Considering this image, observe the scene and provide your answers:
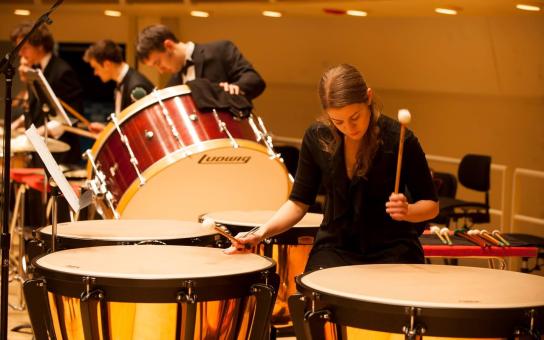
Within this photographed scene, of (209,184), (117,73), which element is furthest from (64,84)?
(209,184)

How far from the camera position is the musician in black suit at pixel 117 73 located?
20.0 ft

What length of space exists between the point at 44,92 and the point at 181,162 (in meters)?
1.07

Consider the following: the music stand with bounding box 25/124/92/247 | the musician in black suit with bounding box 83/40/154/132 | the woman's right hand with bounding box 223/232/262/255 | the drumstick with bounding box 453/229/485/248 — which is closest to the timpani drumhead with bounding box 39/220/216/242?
the music stand with bounding box 25/124/92/247

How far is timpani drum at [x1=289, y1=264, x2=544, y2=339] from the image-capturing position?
8.23 feet

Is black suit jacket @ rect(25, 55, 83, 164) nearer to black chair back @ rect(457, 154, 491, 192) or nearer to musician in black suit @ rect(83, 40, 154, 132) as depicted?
musician in black suit @ rect(83, 40, 154, 132)

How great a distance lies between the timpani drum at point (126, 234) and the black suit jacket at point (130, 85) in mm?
2230

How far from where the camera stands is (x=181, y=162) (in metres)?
4.79

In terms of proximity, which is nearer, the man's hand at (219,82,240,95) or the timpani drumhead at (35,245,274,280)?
the timpani drumhead at (35,245,274,280)

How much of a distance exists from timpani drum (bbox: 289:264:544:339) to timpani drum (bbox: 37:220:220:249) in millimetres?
793

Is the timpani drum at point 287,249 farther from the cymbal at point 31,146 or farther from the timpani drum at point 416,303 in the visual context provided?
the cymbal at point 31,146

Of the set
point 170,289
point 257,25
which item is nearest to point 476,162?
point 257,25

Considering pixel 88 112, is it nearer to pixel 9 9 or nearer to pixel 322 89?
pixel 9 9

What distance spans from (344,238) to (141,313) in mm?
823

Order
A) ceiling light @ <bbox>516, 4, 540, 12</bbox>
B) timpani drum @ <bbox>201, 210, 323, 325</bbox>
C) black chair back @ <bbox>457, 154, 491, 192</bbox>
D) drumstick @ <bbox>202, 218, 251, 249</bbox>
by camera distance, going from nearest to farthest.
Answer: drumstick @ <bbox>202, 218, 251, 249</bbox> → timpani drum @ <bbox>201, 210, 323, 325</bbox> → ceiling light @ <bbox>516, 4, 540, 12</bbox> → black chair back @ <bbox>457, 154, 491, 192</bbox>
